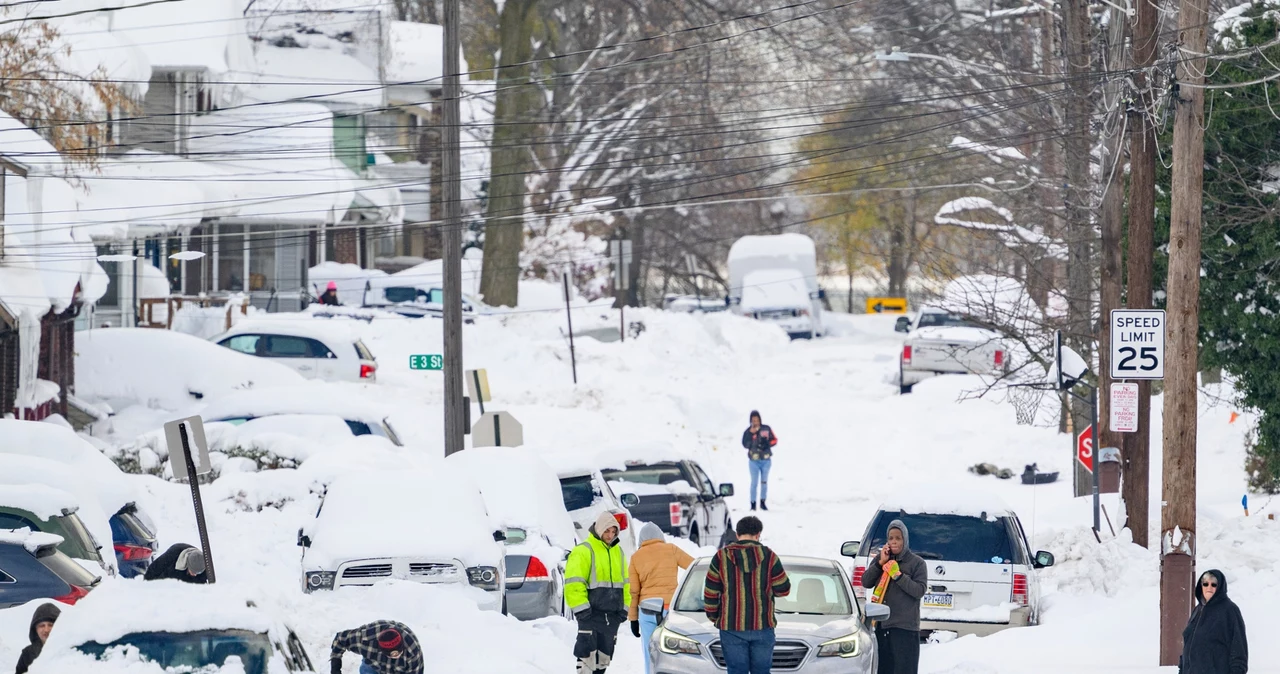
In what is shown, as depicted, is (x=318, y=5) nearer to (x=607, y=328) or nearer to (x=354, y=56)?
(x=354, y=56)

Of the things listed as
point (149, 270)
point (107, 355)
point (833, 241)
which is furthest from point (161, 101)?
point (833, 241)

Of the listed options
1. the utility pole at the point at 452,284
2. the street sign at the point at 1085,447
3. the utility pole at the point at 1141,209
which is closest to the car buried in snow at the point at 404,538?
the utility pole at the point at 1141,209

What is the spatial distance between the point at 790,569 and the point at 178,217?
2545 cm

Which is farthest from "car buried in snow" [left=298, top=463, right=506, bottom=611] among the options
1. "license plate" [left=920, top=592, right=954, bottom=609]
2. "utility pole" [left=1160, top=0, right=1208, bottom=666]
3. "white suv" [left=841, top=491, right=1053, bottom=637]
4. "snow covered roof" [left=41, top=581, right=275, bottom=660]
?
"utility pole" [left=1160, top=0, right=1208, bottom=666]

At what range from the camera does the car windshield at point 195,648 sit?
727 centimetres

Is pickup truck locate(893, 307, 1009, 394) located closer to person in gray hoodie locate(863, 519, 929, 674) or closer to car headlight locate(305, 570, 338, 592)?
car headlight locate(305, 570, 338, 592)

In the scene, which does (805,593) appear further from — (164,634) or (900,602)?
(164,634)

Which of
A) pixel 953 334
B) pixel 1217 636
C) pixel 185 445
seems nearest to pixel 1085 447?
pixel 1217 636

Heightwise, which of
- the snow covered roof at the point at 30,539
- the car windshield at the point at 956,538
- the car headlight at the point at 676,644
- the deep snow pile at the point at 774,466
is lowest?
the deep snow pile at the point at 774,466

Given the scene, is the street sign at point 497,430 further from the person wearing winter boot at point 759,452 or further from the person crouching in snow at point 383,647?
the person crouching in snow at point 383,647

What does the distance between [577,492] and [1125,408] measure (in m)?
5.84

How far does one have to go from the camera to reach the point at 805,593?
11.1 metres

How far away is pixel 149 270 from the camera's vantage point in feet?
119

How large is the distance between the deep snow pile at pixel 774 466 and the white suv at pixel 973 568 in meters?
0.33
